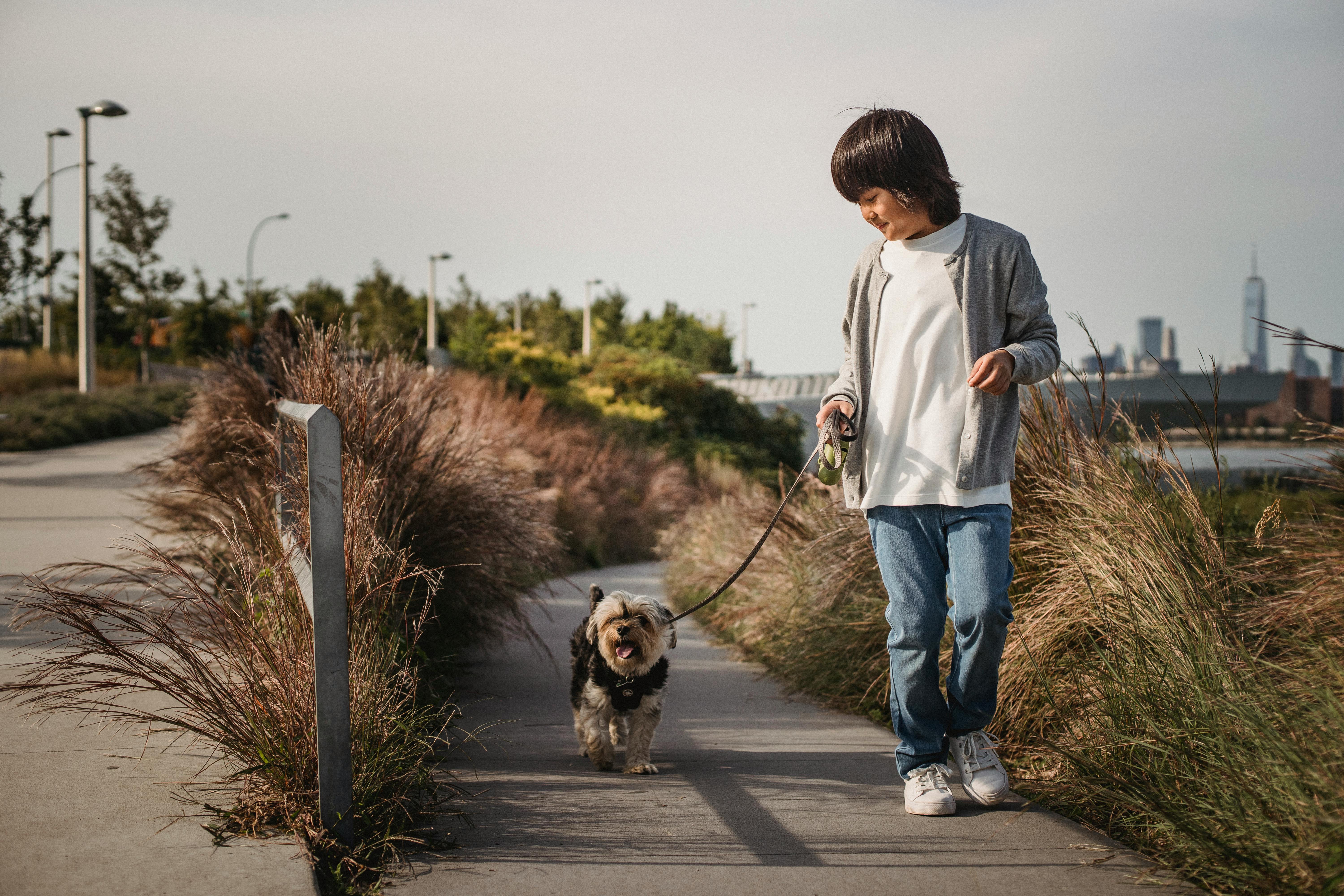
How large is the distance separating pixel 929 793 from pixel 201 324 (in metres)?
40.4

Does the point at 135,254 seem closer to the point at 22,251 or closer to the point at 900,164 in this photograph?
the point at 22,251

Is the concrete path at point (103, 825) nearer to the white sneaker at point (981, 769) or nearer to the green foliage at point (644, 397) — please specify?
the white sneaker at point (981, 769)

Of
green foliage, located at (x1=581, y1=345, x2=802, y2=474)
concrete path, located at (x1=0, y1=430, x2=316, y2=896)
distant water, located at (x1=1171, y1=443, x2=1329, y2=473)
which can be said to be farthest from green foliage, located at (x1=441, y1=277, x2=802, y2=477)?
concrete path, located at (x1=0, y1=430, x2=316, y2=896)

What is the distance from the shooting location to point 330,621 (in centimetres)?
286

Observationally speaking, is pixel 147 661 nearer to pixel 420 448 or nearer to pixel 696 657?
pixel 420 448

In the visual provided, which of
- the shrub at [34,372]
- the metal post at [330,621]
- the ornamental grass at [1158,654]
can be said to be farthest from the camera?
the shrub at [34,372]

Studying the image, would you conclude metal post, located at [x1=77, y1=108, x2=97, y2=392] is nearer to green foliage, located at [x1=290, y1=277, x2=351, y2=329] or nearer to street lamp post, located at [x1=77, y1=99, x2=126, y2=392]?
street lamp post, located at [x1=77, y1=99, x2=126, y2=392]

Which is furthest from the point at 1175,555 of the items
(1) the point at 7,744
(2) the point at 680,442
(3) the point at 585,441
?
(2) the point at 680,442

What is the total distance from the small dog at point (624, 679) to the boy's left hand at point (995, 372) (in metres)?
1.60

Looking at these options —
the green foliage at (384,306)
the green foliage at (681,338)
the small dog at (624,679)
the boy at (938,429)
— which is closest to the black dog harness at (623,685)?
the small dog at (624,679)

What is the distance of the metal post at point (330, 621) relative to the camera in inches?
111

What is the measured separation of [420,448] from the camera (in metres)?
5.31

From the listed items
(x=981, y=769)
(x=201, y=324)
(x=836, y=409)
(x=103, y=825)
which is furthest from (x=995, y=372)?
(x=201, y=324)

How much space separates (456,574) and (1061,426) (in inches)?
111
